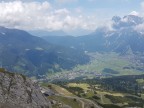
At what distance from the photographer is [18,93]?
10512 centimetres

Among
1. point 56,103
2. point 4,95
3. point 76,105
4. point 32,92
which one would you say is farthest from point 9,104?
point 76,105

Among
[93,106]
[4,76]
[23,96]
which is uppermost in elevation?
[4,76]

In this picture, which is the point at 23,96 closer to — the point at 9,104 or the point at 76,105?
the point at 9,104

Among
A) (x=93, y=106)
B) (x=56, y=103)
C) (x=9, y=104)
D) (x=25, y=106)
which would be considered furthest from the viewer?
(x=93, y=106)

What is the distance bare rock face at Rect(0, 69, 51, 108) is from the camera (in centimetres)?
9796

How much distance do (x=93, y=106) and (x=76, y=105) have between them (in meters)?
8.56

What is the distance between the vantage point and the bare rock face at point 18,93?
9796 centimetres

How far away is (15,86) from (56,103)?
42942mm

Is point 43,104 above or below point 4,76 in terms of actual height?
below

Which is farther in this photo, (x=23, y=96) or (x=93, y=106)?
(x=93, y=106)

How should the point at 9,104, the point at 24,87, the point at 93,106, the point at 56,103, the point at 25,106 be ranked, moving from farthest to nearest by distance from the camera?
1. the point at 93,106
2. the point at 56,103
3. the point at 24,87
4. the point at 25,106
5. the point at 9,104

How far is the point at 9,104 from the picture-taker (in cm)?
9619

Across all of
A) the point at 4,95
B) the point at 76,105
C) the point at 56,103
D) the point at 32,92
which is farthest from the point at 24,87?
the point at 76,105

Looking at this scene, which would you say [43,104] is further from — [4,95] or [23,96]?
[4,95]
